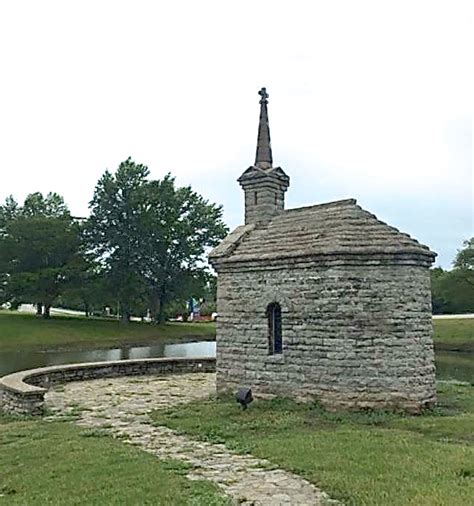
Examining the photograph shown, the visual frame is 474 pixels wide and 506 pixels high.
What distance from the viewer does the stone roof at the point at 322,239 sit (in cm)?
1442

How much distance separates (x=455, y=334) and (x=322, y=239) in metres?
34.0

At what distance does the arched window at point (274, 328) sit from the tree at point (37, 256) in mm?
37896

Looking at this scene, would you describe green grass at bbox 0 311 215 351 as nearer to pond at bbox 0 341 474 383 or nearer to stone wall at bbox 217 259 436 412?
pond at bbox 0 341 474 383

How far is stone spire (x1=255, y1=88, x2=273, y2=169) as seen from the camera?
18.8 m

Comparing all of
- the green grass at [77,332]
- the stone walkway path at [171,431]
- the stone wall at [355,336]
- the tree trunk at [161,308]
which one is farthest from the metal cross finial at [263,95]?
the tree trunk at [161,308]

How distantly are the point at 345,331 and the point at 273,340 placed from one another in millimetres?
2161

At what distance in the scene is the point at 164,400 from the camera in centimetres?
1669

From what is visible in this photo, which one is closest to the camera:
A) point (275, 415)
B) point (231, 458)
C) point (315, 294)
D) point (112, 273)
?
point (231, 458)

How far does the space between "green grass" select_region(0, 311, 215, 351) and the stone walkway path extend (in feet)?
77.2

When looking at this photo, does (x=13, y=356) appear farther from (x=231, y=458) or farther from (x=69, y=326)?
(x=231, y=458)

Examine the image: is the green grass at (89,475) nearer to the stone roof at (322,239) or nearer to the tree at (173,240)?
the stone roof at (322,239)

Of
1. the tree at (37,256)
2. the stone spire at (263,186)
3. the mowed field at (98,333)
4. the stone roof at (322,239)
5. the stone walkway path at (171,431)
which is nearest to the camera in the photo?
the stone walkway path at (171,431)

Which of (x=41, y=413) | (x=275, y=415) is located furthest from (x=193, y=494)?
(x=41, y=413)

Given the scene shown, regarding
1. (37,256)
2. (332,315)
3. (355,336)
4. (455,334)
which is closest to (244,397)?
(332,315)
